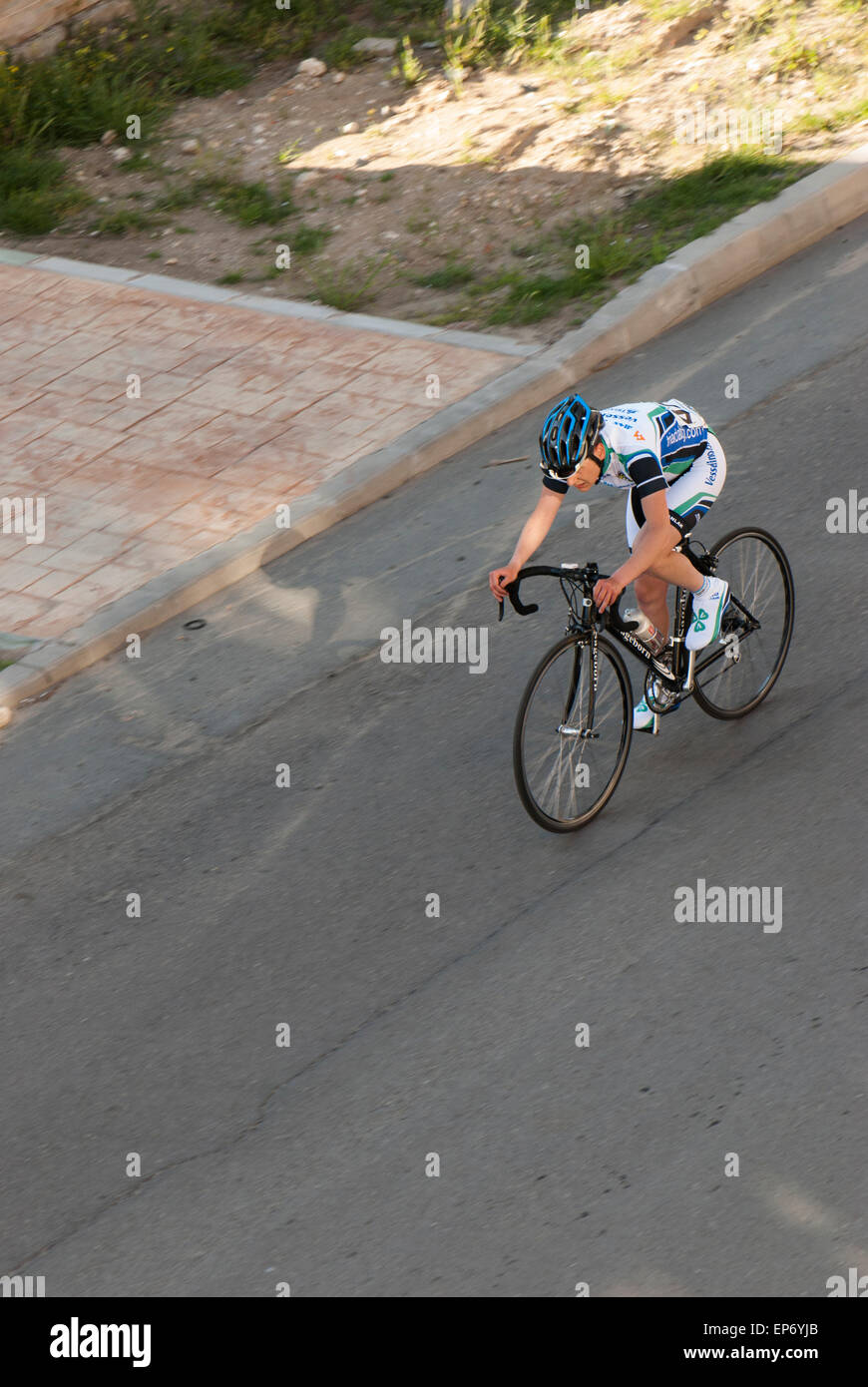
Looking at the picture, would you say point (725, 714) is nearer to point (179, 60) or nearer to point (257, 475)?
point (257, 475)

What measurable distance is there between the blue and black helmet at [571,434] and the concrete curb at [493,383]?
10.7ft

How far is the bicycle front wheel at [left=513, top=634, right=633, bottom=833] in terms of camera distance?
6559mm

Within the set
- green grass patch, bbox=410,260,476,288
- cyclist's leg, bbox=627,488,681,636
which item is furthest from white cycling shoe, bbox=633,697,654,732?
green grass patch, bbox=410,260,476,288

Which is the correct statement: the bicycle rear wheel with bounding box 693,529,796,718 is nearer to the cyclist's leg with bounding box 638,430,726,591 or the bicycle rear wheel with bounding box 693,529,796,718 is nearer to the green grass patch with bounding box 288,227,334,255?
the cyclist's leg with bounding box 638,430,726,591

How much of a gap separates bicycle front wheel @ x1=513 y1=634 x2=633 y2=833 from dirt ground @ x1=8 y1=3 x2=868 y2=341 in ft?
16.3

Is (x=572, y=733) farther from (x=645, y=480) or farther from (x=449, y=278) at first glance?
(x=449, y=278)

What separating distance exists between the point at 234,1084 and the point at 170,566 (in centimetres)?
409

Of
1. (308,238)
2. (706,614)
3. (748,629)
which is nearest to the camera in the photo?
(706,614)

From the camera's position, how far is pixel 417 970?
20.2 feet

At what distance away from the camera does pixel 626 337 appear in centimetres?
1095

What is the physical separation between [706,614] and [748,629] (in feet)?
1.28

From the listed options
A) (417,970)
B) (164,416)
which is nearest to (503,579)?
(417,970)

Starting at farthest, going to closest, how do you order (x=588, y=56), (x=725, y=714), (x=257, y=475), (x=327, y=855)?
(x=588, y=56) < (x=257, y=475) < (x=725, y=714) < (x=327, y=855)

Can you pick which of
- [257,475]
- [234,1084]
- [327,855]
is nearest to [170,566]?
[257,475]
